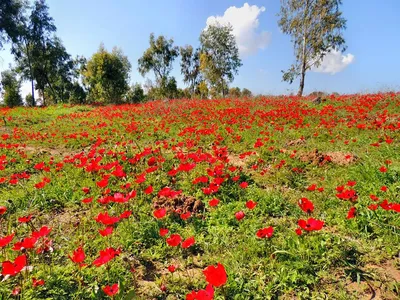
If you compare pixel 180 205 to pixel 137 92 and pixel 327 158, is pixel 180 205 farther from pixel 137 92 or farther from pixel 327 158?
pixel 137 92

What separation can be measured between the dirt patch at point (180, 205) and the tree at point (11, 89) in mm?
54543

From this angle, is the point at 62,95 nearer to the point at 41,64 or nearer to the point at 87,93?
the point at 87,93

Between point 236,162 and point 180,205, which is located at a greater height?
point 236,162

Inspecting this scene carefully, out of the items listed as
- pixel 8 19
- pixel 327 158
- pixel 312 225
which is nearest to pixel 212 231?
pixel 312 225

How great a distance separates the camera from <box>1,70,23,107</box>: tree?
159ft

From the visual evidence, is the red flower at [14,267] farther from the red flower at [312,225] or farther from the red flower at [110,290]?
the red flower at [312,225]

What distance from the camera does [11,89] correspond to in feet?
161

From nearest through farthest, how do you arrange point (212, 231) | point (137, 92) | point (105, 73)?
point (212, 231) → point (105, 73) → point (137, 92)

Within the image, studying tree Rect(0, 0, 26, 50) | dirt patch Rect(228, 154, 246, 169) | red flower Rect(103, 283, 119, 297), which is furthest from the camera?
tree Rect(0, 0, 26, 50)

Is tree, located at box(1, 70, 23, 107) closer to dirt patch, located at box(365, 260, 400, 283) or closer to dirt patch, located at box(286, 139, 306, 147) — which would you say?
dirt patch, located at box(286, 139, 306, 147)

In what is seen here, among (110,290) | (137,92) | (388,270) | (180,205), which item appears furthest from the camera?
(137,92)

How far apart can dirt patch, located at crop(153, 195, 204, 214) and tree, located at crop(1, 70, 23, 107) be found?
5454 cm

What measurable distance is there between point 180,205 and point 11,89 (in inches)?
2267

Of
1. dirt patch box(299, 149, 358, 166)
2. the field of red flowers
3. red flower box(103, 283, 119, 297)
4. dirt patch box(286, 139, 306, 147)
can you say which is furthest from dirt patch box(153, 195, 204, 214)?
dirt patch box(286, 139, 306, 147)
